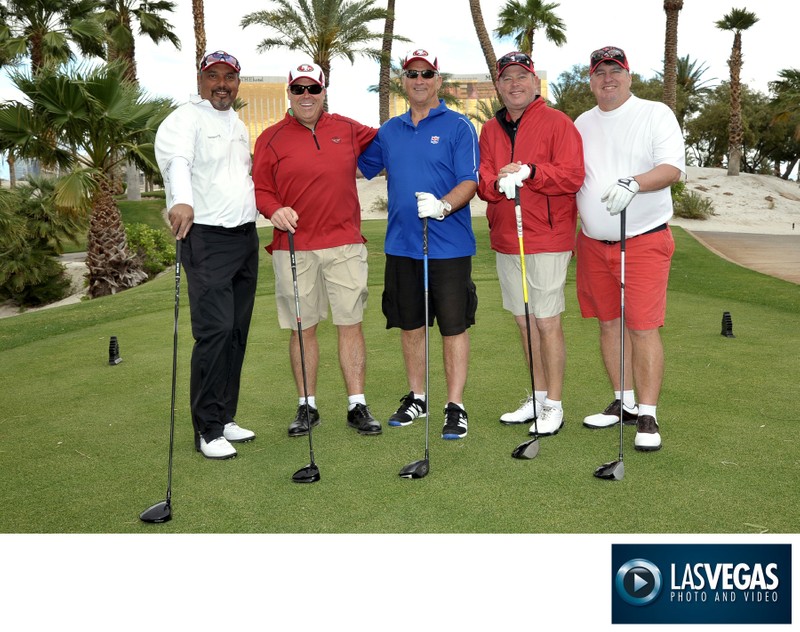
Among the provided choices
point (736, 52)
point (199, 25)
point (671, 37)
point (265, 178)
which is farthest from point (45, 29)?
point (736, 52)

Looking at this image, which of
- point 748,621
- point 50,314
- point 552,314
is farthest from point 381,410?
point 50,314

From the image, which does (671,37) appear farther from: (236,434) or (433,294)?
(236,434)

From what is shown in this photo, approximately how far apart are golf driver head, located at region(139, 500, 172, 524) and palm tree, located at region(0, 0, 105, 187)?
22.7 meters

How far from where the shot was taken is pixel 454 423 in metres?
4.52

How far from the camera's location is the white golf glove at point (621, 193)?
13.5 ft

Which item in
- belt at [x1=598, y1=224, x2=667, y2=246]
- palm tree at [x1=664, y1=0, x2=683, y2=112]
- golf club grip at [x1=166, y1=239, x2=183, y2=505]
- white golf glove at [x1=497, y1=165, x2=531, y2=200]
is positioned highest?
palm tree at [x1=664, y1=0, x2=683, y2=112]

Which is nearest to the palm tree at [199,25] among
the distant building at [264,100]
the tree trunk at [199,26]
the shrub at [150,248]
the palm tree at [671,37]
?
the tree trunk at [199,26]

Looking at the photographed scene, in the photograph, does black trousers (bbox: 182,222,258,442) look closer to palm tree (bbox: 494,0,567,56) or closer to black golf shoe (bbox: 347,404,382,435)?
black golf shoe (bbox: 347,404,382,435)

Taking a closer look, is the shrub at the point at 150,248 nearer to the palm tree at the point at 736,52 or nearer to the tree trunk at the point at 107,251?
the tree trunk at the point at 107,251

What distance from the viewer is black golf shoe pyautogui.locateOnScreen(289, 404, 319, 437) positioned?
15.3 ft

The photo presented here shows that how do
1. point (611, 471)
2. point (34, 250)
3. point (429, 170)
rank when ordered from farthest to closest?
point (34, 250) → point (429, 170) → point (611, 471)

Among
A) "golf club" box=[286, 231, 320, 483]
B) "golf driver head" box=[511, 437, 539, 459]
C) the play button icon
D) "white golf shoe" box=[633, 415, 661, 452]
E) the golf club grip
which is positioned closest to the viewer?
the play button icon

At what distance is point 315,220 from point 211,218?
2.00 ft

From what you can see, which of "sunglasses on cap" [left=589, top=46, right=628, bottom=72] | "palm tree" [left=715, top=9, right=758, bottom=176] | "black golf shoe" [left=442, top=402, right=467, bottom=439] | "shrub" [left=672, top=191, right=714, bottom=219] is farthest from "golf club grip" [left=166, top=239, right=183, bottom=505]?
"palm tree" [left=715, top=9, right=758, bottom=176]
